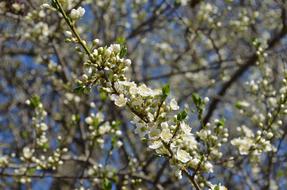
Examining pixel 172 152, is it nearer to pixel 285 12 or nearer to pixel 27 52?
pixel 285 12

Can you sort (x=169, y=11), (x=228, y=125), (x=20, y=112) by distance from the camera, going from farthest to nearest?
(x=228, y=125), (x=20, y=112), (x=169, y=11)

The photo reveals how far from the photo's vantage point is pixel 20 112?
749 centimetres

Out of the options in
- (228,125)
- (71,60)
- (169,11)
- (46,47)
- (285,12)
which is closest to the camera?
(285,12)

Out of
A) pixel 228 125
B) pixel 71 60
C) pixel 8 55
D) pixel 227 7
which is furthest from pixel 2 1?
pixel 228 125

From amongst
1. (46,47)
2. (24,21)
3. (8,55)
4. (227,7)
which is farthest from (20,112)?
(227,7)

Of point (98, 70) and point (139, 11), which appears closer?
point (98, 70)

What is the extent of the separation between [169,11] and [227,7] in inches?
34.9

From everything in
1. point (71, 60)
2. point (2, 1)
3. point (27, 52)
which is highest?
point (71, 60)

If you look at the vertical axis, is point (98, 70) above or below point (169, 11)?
below

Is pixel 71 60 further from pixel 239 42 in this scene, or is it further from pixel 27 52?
pixel 239 42

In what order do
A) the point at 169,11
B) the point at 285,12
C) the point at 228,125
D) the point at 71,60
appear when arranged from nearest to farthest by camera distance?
the point at 285,12 < the point at 169,11 < the point at 71,60 < the point at 228,125

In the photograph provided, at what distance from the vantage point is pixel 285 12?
5.09 metres

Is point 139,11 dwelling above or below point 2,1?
above

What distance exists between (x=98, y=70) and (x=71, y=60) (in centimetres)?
550
